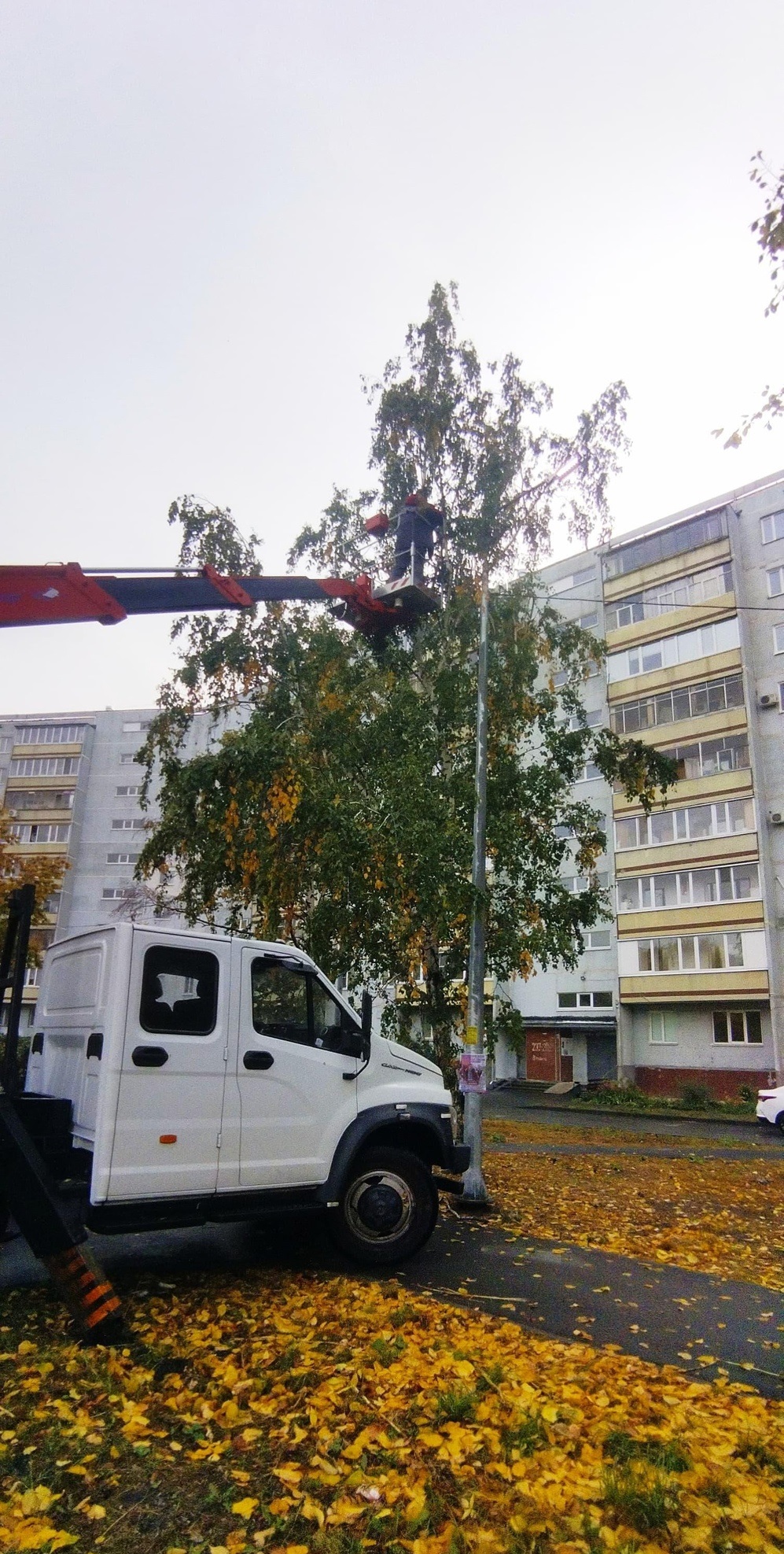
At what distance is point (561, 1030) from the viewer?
144 feet

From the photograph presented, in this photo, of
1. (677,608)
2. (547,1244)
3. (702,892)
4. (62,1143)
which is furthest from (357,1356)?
(677,608)

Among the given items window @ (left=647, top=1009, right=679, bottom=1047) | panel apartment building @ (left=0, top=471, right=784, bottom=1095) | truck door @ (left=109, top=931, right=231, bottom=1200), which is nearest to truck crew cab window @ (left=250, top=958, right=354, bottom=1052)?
truck door @ (left=109, top=931, right=231, bottom=1200)

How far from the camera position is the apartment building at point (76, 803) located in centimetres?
6681

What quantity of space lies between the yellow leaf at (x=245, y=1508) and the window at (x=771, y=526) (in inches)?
1587

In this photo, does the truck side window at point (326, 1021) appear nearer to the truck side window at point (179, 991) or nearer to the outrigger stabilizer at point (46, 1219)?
the truck side window at point (179, 991)

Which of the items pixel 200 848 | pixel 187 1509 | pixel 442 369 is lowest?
pixel 187 1509

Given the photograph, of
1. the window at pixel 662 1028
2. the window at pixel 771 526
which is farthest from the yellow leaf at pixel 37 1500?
the window at pixel 771 526

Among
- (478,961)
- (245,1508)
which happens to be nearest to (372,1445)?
(245,1508)

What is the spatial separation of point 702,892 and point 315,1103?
32.4m

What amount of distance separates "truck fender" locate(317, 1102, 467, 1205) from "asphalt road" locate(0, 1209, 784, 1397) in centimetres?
43

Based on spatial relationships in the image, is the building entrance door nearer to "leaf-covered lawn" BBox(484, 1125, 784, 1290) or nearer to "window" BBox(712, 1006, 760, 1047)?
"window" BBox(712, 1006, 760, 1047)

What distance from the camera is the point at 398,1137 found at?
7.87 m

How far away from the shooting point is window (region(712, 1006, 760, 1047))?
3562 centimetres

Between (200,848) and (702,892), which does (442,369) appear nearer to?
(200,848)
